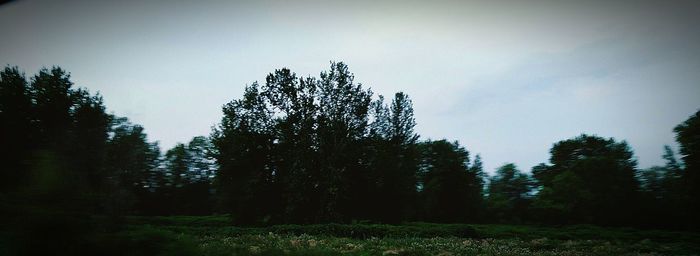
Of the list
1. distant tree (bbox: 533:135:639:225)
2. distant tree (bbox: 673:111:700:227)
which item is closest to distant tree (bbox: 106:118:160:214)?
distant tree (bbox: 673:111:700:227)

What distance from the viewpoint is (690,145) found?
44406mm

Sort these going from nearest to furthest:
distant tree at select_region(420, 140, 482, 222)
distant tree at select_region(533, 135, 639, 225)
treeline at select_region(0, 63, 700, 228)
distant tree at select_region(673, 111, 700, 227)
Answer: treeline at select_region(0, 63, 700, 228)
distant tree at select_region(673, 111, 700, 227)
distant tree at select_region(533, 135, 639, 225)
distant tree at select_region(420, 140, 482, 222)

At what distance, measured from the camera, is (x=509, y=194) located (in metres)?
84.1

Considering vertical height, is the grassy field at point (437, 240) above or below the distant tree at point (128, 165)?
below

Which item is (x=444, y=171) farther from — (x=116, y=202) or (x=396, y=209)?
(x=116, y=202)

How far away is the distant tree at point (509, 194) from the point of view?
72.5 meters

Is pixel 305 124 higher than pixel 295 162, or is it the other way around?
pixel 305 124

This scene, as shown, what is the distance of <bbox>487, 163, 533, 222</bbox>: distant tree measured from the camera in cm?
7250

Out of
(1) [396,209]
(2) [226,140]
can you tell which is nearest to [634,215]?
(1) [396,209]

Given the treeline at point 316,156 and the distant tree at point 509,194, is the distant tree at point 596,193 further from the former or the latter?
the distant tree at point 509,194

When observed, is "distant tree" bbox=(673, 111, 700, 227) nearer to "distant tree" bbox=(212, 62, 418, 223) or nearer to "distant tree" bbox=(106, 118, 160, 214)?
"distant tree" bbox=(212, 62, 418, 223)

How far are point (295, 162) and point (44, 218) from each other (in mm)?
35382

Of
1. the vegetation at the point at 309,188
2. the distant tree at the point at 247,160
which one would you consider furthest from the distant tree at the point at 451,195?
the distant tree at the point at 247,160

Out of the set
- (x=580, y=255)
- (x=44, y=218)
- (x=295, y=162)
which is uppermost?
(x=295, y=162)
